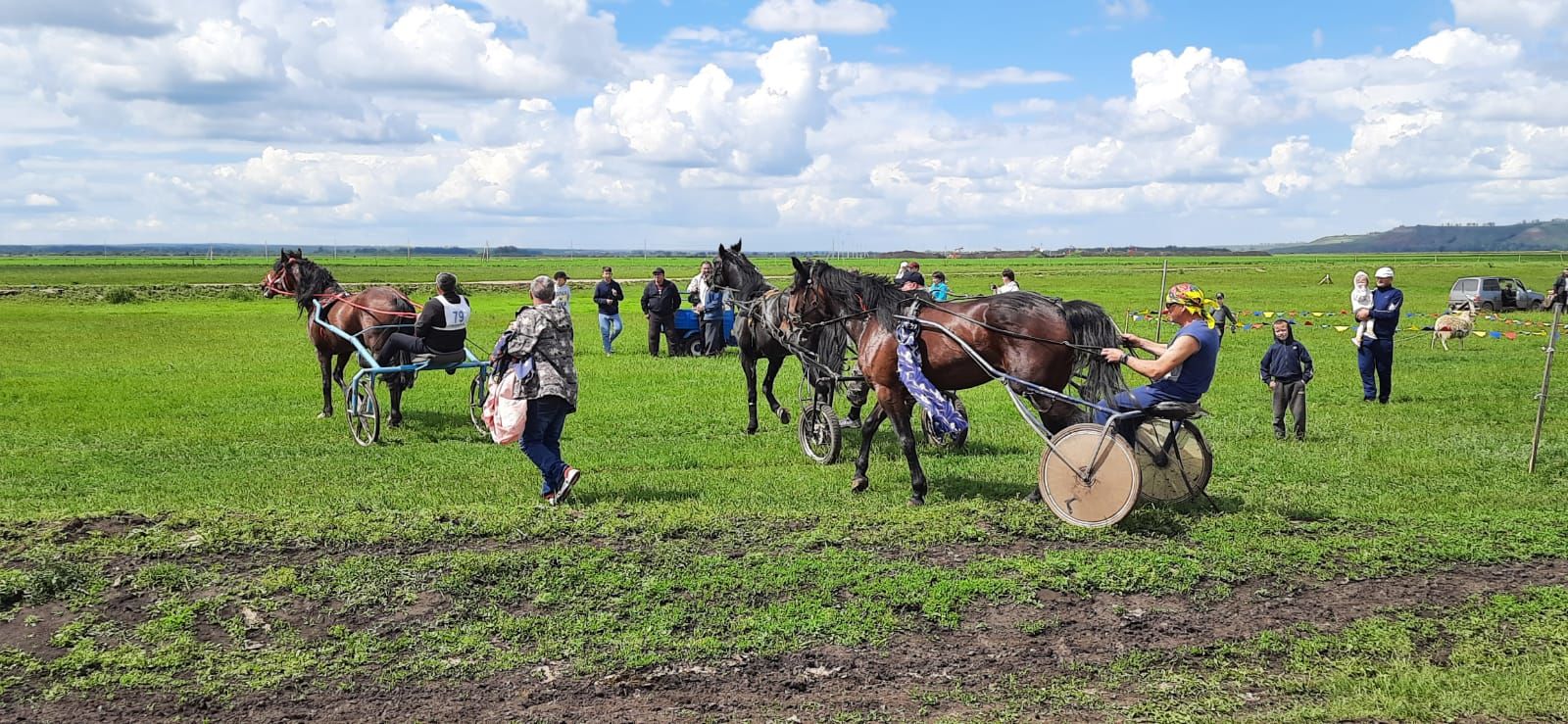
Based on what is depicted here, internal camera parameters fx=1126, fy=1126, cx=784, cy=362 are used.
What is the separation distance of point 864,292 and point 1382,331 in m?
9.37

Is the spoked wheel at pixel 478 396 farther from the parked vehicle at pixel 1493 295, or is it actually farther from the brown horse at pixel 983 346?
the parked vehicle at pixel 1493 295

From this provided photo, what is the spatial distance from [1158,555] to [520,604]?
4.19m

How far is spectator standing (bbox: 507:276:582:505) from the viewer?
9211mm

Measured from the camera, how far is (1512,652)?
607 cm

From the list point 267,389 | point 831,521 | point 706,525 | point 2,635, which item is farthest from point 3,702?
point 267,389

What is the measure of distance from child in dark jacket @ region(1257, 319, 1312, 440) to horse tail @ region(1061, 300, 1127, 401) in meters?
4.88

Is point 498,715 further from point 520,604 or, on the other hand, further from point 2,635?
point 2,635

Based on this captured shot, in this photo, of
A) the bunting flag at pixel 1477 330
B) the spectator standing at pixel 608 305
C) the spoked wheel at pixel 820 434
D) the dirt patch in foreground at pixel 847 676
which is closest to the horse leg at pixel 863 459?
the spoked wheel at pixel 820 434

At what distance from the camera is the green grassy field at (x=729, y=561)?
584 centimetres

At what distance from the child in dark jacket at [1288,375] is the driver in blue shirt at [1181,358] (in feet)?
17.7

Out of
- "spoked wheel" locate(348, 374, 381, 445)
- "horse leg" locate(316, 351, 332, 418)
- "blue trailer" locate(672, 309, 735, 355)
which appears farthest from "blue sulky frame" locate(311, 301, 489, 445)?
"blue trailer" locate(672, 309, 735, 355)

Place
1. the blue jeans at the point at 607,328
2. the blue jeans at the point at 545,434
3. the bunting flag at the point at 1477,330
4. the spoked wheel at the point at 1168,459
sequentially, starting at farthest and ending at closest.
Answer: the bunting flag at the point at 1477,330
the blue jeans at the point at 607,328
the blue jeans at the point at 545,434
the spoked wheel at the point at 1168,459

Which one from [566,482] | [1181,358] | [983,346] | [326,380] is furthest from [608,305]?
[1181,358]

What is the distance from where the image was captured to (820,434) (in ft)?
39.4
